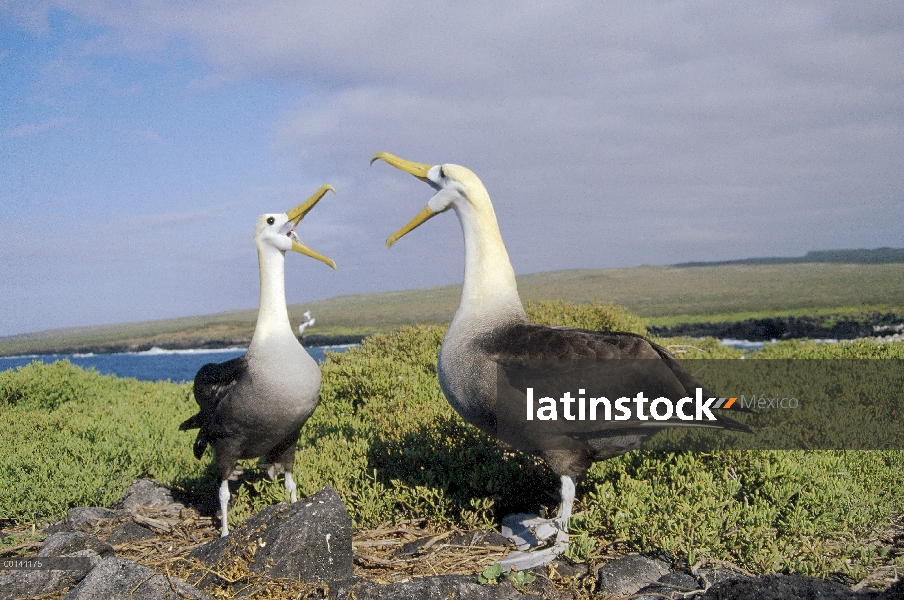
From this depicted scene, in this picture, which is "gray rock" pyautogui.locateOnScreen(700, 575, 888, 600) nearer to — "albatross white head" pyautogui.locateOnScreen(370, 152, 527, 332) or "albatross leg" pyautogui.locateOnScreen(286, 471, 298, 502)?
"albatross white head" pyautogui.locateOnScreen(370, 152, 527, 332)

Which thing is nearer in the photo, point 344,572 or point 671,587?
point 671,587

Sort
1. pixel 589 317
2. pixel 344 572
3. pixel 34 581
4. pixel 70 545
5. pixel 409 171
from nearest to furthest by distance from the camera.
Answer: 1. pixel 34 581
2. pixel 344 572
3. pixel 70 545
4. pixel 409 171
5. pixel 589 317

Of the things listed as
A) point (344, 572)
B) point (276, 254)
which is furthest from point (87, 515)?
point (344, 572)

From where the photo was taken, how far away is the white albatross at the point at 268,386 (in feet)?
20.0

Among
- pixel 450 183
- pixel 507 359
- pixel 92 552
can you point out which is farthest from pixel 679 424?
pixel 92 552

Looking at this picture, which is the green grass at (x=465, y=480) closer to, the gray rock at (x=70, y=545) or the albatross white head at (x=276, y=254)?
the gray rock at (x=70, y=545)

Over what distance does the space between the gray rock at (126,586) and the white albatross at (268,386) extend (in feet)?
6.10

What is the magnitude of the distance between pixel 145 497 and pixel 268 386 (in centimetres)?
261

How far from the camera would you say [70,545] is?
5875 mm

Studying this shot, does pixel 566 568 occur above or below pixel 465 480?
below

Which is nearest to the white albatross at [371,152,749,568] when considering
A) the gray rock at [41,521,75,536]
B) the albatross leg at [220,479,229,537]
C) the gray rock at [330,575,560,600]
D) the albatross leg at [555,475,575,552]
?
the albatross leg at [555,475,575,552]

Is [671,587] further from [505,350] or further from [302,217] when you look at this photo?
[302,217]

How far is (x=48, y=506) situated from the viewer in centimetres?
717

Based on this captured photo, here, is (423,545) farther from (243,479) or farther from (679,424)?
(243,479)
